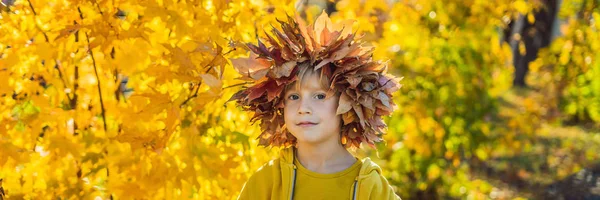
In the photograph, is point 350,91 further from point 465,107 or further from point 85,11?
point 465,107

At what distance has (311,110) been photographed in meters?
2.18

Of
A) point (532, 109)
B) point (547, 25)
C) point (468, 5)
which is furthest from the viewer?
point (547, 25)

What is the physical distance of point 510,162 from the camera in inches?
277

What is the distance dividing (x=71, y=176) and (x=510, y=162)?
4.80 metres

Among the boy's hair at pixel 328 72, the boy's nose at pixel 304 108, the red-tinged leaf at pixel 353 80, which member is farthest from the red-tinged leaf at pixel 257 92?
the red-tinged leaf at pixel 353 80

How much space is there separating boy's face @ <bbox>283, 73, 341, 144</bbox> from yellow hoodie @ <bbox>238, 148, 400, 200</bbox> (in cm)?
13

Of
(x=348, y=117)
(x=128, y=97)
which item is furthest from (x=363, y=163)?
(x=128, y=97)

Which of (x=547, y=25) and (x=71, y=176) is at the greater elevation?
(x=71, y=176)

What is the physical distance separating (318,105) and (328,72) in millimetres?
88

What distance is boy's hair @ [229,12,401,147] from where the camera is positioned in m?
2.18

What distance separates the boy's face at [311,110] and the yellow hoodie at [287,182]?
127 mm

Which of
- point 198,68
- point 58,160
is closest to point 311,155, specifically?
point 198,68

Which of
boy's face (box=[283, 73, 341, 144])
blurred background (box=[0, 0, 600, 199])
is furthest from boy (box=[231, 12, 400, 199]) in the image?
blurred background (box=[0, 0, 600, 199])

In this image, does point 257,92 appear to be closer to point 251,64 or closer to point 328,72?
point 251,64
